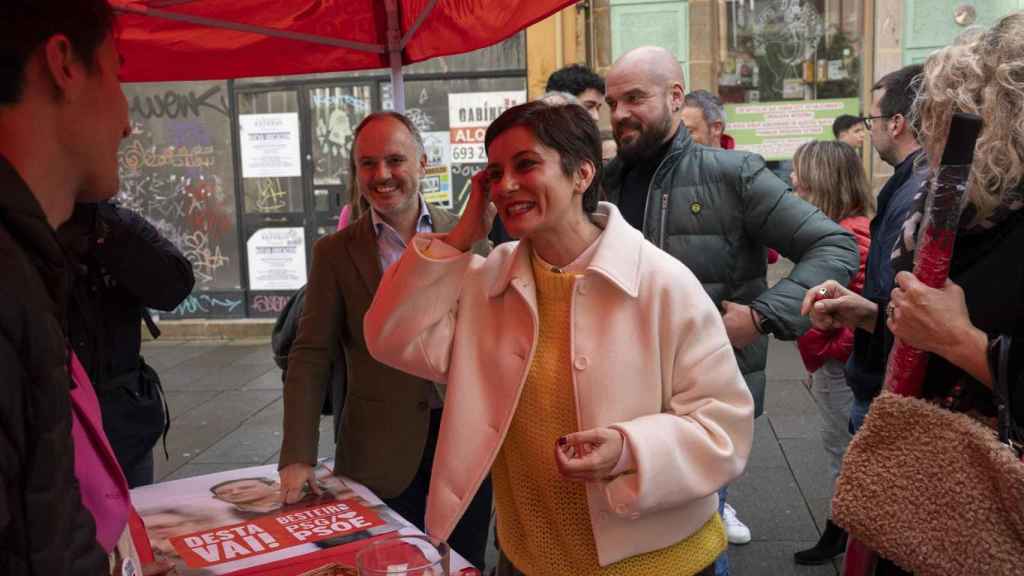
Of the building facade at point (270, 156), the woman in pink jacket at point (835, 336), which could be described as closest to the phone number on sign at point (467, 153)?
the building facade at point (270, 156)

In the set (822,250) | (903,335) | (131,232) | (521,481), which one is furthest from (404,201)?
(903,335)

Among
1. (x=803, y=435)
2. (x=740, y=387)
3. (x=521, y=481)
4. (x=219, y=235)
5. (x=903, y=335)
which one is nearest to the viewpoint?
(x=903, y=335)

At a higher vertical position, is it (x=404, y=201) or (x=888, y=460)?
(x=404, y=201)

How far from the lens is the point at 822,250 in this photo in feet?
8.96

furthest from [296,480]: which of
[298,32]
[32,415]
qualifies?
[298,32]

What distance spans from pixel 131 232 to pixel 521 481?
4.82 feet

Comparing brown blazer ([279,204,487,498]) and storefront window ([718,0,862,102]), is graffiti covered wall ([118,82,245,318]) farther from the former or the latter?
brown blazer ([279,204,487,498])

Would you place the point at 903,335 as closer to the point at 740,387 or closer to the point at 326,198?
the point at 740,387

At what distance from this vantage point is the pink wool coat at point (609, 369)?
172cm

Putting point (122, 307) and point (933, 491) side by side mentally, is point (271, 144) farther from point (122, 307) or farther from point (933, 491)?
point (933, 491)

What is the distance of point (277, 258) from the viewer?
9844 millimetres

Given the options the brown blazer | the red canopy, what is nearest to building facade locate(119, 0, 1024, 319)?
the red canopy

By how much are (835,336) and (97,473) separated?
323 centimetres

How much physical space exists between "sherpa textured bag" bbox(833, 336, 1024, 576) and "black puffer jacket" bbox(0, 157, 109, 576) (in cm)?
138
